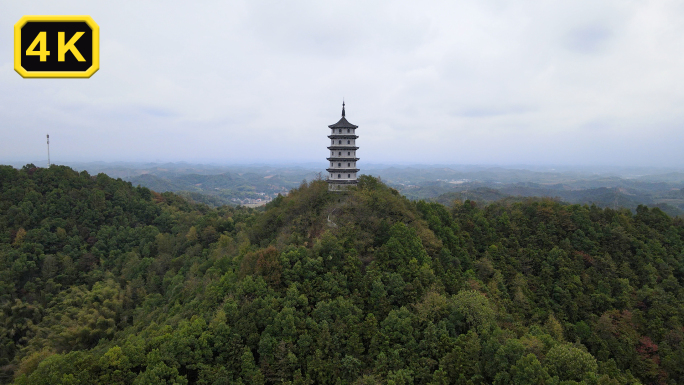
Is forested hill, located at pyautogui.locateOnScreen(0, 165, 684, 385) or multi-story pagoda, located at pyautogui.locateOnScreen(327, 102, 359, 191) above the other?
multi-story pagoda, located at pyautogui.locateOnScreen(327, 102, 359, 191)

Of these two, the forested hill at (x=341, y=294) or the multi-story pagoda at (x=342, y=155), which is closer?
the forested hill at (x=341, y=294)

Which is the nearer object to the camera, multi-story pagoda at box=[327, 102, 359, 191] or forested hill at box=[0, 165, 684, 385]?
forested hill at box=[0, 165, 684, 385]

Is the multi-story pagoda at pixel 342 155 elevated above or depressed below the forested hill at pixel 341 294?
above

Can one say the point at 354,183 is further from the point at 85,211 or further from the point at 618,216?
the point at 85,211

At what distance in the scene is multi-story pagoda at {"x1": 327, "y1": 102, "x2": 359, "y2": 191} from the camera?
1038 inches

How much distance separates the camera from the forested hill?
14.3 meters

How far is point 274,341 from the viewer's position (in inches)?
587

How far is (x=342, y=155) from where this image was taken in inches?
1056

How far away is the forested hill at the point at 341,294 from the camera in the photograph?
14297 millimetres

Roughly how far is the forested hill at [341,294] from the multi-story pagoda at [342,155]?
1.45 m

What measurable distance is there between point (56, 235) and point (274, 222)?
2602 centimetres

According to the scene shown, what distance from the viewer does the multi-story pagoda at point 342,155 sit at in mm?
26375

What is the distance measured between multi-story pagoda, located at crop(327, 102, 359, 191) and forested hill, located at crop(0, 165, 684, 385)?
145cm

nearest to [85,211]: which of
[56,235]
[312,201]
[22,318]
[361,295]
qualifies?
[56,235]
